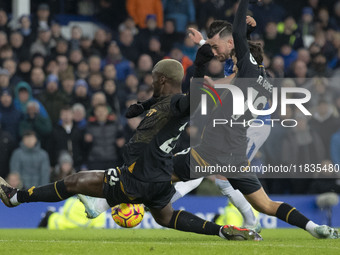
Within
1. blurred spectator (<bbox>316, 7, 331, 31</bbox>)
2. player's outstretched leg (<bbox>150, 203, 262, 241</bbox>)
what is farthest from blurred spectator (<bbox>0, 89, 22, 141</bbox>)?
blurred spectator (<bbox>316, 7, 331, 31</bbox>)

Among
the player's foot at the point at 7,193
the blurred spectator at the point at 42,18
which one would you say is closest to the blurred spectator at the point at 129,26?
the blurred spectator at the point at 42,18

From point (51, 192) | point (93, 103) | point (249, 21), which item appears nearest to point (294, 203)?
point (93, 103)

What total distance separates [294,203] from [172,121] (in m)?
5.41

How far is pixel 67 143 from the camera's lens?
1378cm

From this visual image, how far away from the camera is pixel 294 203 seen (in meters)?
13.2

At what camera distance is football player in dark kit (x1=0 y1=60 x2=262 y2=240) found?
27.2 feet

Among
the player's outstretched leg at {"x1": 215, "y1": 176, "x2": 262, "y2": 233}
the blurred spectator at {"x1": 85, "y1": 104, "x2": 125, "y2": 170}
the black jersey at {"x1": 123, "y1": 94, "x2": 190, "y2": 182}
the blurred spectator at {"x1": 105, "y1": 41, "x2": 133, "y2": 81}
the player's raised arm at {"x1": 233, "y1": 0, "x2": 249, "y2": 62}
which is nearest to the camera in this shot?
the player's raised arm at {"x1": 233, "y1": 0, "x2": 249, "y2": 62}

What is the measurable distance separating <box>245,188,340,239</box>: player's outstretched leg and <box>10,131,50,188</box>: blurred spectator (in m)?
5.14

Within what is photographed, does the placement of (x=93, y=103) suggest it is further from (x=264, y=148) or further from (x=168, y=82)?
(x=168, y=82)

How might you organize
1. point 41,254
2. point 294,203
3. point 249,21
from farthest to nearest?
point 294,203, point 249,21, point 41,254

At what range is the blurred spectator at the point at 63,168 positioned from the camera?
1330 cm

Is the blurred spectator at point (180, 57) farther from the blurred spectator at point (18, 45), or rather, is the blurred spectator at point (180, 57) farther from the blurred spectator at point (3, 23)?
the blurred spectator at point (3, 23)

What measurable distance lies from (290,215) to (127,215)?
69.7 inches

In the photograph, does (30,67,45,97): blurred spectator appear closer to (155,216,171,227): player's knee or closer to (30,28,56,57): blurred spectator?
(30,28,56,57): blurred spectator
